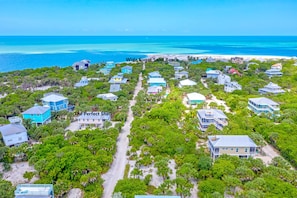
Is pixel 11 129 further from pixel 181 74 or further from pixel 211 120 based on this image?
pixel 181 74

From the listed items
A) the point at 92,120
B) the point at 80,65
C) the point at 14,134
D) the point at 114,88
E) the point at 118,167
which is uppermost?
the point at 80,65

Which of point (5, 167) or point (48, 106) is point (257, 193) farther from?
point (48, 106)

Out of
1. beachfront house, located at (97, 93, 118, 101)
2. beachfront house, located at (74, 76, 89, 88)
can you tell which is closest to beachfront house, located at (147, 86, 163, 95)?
beachfront house, located at (97, 93, 118, 101)

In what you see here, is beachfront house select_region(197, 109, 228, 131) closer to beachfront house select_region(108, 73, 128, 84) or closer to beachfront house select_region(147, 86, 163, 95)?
beachfront house select_region(147, 86, 163, 95)

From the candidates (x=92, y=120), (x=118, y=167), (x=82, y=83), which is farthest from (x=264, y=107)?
(x=82, y=83)

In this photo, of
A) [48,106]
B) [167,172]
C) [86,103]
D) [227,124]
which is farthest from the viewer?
[86,103]

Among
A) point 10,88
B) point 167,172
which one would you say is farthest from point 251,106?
point 10,88
